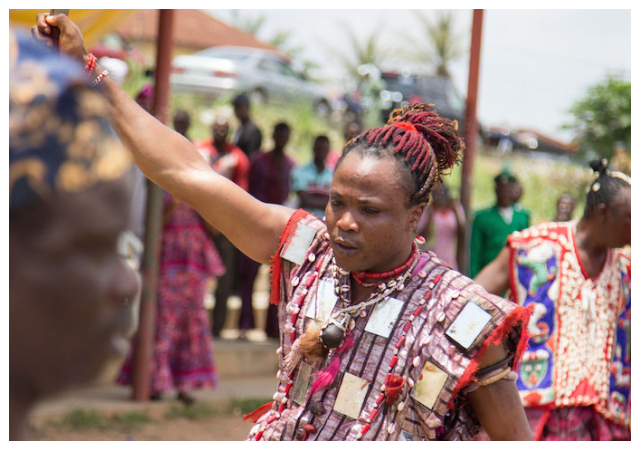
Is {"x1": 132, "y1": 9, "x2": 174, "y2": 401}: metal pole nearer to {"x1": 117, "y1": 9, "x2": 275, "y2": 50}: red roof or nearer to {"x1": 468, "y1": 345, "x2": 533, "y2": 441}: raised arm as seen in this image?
{"x1": 468, "y1": 345, "x2": 533, "y2": 441}: raised arm

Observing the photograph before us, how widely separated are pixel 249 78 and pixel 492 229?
13258 mm

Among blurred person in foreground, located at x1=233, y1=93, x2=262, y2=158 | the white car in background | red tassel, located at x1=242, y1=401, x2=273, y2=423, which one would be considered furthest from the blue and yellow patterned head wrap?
the white car in background

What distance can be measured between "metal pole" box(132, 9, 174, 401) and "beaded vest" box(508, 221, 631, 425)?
2911 mm

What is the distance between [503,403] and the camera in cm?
238

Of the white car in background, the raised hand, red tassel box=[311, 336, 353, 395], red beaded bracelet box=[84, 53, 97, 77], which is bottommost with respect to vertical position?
red tassel box=[311, 336, 353, 395]

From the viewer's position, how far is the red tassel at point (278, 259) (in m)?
2.54

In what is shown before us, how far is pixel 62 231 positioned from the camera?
2.82 feet

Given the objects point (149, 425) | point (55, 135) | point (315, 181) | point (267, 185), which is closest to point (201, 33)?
point (267, 185)

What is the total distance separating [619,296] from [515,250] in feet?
1.70

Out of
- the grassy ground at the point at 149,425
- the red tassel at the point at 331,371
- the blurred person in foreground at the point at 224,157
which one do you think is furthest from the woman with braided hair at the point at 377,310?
the blurred person in foreground at the point at 224,157

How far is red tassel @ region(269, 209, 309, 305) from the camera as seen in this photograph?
2.54 m

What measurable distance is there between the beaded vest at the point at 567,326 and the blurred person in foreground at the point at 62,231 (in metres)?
3.27
